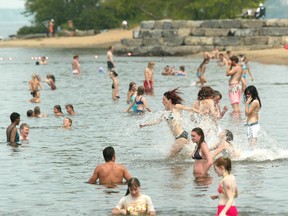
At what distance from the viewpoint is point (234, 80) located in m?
33.6

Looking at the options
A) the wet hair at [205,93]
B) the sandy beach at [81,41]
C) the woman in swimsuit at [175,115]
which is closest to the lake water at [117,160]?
the woman in swimsuit at [175,115]

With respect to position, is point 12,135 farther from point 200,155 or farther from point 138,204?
point 138,204

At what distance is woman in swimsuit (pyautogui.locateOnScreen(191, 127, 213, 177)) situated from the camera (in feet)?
68.3

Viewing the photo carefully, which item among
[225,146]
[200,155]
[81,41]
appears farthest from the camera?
[81,41]

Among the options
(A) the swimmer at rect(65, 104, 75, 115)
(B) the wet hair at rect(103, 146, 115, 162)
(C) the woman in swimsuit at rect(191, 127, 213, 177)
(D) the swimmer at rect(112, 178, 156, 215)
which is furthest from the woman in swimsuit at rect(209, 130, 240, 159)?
(A) the swimmer at rect(65, 104, 75, 115)

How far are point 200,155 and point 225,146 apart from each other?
1436 millimetres

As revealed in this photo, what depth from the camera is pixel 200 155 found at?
70.8 feet

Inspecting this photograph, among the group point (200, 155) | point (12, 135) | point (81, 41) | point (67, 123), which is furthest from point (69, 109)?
point (81, 41)

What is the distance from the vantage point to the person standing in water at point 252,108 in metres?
24.5

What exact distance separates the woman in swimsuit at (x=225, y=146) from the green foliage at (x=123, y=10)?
7099 centimetres

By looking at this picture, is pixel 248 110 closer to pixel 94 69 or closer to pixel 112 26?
pixel 94 69

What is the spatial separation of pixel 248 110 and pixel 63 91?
1030 inches

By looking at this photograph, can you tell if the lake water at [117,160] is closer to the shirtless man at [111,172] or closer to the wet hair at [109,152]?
the shirtless man at [111,172]

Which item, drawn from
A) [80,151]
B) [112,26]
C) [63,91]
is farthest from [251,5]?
[80,151]
